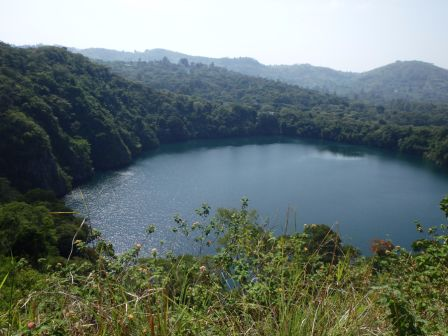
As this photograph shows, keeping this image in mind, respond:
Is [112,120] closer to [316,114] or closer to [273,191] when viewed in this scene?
[273,191]

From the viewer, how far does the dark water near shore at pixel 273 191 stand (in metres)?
38.0

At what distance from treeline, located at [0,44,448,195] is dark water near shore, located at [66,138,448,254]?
4.46m

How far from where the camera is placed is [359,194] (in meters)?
51.8

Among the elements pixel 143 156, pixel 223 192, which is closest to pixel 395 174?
pixel 223 192

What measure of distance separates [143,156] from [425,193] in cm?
4529

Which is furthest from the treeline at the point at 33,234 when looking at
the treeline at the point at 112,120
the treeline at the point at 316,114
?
the treeline at the point at 316,114

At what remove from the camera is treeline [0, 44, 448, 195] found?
45.9 metres

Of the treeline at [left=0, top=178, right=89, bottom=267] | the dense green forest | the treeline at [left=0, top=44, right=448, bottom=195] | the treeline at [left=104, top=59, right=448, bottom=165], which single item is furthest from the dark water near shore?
the treeline at [left=104, top=59, right=448, bottom=165]

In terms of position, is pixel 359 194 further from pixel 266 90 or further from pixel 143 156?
pixel 266 90

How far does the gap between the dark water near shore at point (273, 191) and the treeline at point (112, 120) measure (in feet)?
14.6

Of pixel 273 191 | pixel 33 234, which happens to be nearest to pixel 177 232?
pixel 33 234

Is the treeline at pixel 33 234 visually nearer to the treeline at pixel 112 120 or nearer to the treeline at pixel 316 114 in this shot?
the treeline at pixel 112 120

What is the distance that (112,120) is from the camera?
72125 mm

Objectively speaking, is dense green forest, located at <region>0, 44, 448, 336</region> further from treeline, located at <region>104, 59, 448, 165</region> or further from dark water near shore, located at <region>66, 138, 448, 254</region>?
dark water near shore, located at <region>66, 138, 448, 254</region>
